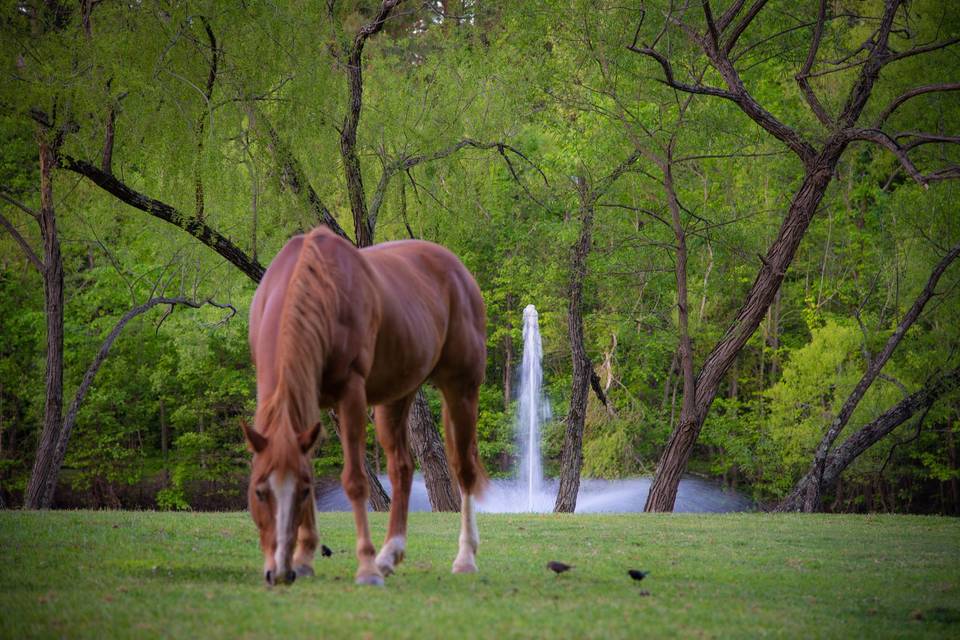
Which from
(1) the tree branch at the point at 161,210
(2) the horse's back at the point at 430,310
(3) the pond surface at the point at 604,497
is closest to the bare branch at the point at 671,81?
(1) the tree branch at the point at 161,210

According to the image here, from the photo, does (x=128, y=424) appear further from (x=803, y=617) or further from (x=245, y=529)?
(x=803, y=617)

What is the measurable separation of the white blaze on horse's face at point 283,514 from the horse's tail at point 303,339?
28 cm

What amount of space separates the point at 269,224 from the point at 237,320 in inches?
533

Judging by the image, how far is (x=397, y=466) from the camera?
736 centimetres

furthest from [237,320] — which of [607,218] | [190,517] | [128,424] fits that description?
[190,517]

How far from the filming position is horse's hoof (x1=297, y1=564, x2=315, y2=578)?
630 cm

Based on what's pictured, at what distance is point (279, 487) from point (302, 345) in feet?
2.52

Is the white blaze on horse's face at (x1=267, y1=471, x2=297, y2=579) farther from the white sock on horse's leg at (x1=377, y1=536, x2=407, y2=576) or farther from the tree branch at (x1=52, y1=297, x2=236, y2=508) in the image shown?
the tree branch at (x1=52, y1=297, x2=236, y2=508)

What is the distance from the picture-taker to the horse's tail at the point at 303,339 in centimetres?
551

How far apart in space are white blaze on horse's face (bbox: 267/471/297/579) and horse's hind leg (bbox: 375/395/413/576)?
150 cm

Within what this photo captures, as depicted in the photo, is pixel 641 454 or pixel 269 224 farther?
pixel 641 454

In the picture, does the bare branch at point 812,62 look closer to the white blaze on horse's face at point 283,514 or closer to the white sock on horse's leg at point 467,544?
the white sock on horse's leg at point 467,544

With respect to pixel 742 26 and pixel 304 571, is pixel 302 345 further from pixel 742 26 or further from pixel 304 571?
pixel 742 26

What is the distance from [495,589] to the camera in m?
6.27
